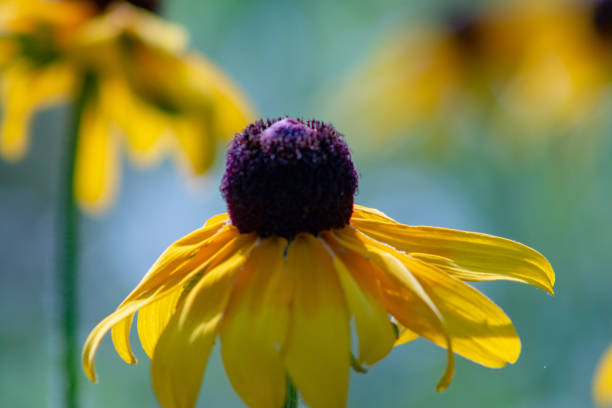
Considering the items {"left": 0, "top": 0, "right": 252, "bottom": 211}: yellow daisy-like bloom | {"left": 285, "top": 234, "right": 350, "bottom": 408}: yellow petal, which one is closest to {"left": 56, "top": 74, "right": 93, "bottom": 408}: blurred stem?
{"left": 0, "top": 0, "right": 252, "bottom": 211}: yellow daisy-like bloom

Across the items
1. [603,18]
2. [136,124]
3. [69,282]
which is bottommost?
[69,282]

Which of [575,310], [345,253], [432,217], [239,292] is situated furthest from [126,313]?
[432,217]

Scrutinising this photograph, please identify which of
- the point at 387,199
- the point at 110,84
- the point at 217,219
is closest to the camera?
the point at 217,219

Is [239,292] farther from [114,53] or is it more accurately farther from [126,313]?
[114,53]

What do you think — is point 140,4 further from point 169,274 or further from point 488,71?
point 169,274

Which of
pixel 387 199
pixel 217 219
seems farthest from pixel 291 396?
pixel 387 199

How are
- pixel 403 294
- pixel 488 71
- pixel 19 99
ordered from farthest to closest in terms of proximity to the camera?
pixel 488 71 → pixel 19 99 → pixel 403 294

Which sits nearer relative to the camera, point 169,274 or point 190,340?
point 190,340
